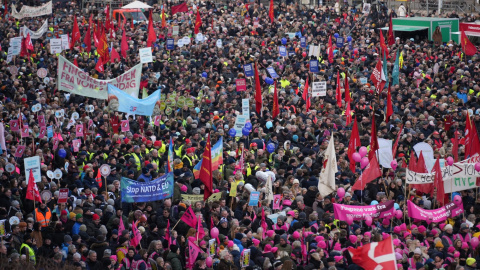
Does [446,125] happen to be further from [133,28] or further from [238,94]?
[133,28]

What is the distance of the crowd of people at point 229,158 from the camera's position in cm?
1306

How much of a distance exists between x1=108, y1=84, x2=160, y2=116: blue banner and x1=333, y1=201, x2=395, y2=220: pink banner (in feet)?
20.6

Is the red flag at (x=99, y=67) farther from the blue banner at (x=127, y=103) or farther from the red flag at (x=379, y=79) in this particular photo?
the red flag at (x=379, y=79)

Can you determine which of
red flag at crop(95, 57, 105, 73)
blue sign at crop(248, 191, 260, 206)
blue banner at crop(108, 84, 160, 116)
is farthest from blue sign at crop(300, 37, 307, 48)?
blue sign at crop(248, 191, 260, 206)

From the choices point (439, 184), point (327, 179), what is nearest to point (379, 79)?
point (439, 184)

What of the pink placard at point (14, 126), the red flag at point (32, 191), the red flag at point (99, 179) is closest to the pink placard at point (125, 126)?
the pink placard at point (14, 126)

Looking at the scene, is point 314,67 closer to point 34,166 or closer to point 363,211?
point 363,211

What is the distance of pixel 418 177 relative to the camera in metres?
15.6

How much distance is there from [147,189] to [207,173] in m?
1.08

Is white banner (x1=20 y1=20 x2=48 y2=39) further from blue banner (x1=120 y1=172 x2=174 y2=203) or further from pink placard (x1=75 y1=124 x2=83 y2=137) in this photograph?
blue banner (x1=120 y1=172 x2=174 y2=203)

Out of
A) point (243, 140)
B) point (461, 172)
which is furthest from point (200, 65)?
point (461, 172)

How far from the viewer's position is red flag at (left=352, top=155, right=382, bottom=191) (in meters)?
15.6

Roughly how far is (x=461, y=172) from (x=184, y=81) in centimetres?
1123

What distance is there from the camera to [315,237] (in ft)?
44.1
